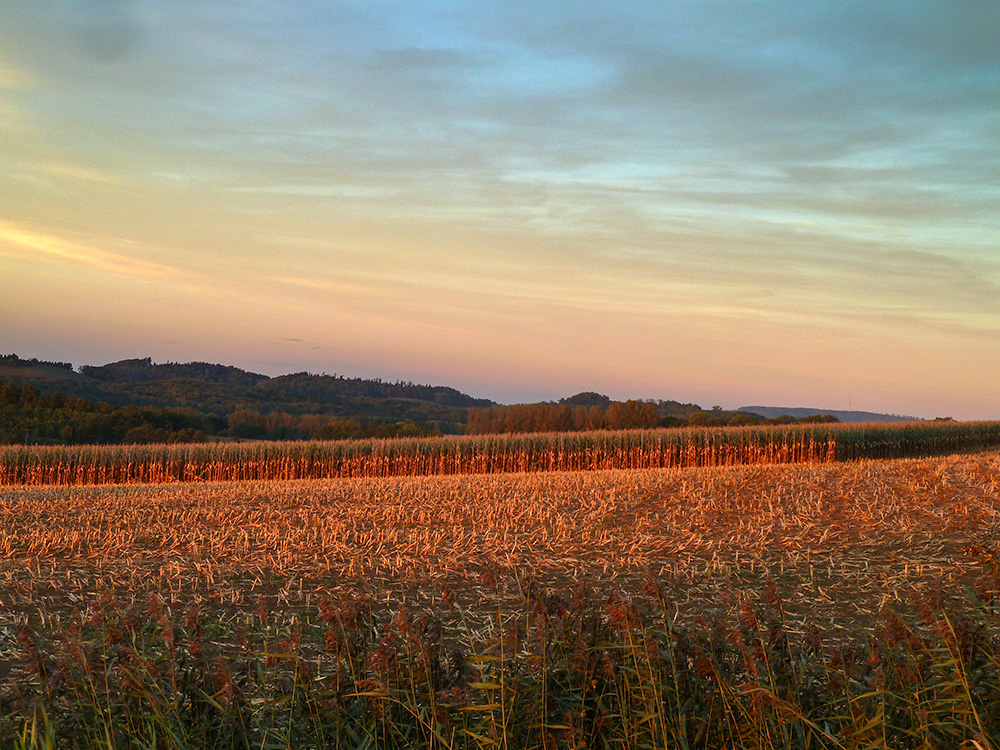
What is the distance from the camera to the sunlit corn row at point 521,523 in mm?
9047

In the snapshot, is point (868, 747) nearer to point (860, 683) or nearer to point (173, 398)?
point (860, 683)

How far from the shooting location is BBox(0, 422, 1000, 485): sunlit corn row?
27.1 meters

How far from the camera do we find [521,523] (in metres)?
11.0

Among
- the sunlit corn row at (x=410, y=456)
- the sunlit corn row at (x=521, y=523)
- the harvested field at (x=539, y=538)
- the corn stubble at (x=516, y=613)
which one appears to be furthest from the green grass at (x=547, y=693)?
the sunlit corn row at (x=410, y=456)

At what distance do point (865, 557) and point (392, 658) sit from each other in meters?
6.86

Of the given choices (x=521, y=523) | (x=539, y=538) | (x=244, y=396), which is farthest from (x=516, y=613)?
(x=244, y=396)

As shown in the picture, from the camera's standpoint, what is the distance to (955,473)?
47.0 feet

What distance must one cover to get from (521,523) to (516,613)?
432 centimetres

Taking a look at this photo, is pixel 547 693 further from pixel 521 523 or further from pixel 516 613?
pixel 521 523

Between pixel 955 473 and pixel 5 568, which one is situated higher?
pixel 955 473

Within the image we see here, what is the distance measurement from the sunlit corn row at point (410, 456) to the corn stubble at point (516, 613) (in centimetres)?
1120

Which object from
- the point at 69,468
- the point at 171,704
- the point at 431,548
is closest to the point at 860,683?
the point at 171,704

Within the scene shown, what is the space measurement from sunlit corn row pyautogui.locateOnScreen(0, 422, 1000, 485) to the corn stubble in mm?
11197

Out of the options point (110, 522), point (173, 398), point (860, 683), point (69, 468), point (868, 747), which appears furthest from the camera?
point (173, 398)
